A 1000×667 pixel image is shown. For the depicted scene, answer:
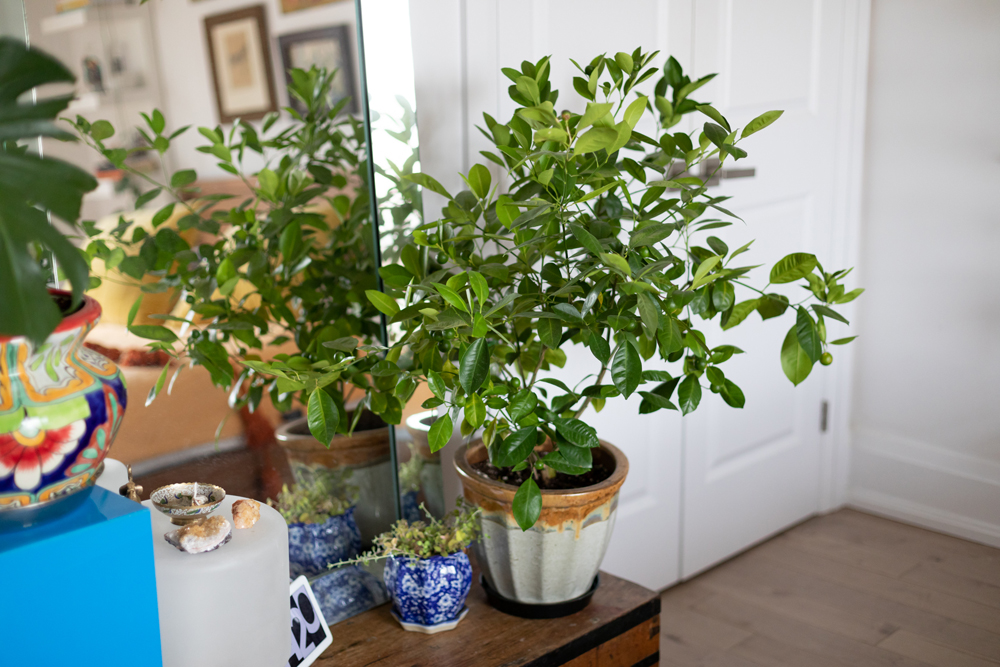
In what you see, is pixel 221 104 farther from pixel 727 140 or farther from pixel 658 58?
pixel 658 58

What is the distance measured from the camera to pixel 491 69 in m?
1.47

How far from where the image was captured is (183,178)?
1154 mm

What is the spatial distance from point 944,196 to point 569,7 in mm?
1241

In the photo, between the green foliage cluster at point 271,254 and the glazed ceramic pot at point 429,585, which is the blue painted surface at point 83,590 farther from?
the glazed ceramic pot at point 429,585

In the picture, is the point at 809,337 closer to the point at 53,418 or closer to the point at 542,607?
the point at 542,607

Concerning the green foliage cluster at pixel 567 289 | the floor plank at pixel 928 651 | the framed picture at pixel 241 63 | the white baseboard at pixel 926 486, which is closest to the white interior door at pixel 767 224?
the white baseboard at pixel 926 486

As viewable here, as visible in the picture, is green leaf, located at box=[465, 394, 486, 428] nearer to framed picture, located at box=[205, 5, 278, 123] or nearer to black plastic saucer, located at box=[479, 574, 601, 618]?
black plastic saucer, located at box=[479, 574, 601, 618]

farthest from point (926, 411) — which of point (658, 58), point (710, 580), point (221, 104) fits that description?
point (221, 104)

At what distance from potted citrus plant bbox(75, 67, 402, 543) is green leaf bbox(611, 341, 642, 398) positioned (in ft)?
0.99

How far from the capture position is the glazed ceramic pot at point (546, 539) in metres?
1.19

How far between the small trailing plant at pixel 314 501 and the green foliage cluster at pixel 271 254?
0.10 metres

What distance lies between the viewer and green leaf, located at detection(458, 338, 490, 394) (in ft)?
3.28

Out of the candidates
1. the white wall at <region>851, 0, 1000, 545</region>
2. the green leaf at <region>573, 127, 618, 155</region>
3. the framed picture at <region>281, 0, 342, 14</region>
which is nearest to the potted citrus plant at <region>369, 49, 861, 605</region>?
the green leaf at <region>573, 127, 618, 155</region>

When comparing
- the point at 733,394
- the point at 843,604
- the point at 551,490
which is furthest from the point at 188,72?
the point at 843,604
